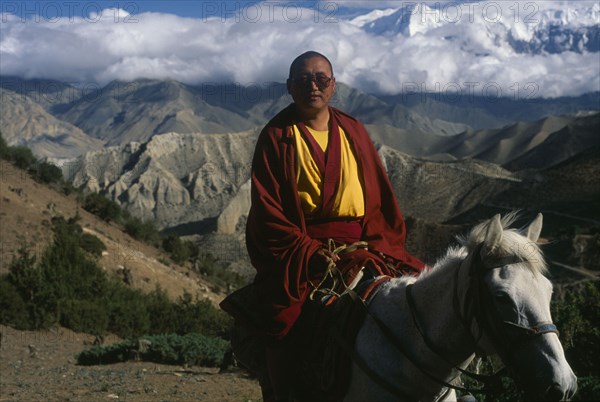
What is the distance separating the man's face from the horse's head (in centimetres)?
160

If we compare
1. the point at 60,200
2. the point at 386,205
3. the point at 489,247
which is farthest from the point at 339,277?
the point at 60,200

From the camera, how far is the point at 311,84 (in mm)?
4777

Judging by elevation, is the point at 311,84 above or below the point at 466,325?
above

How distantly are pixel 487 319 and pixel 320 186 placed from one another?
5.02 ft

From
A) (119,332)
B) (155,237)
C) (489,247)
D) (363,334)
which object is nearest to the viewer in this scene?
(489,247)

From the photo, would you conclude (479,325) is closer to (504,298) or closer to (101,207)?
(504,298)

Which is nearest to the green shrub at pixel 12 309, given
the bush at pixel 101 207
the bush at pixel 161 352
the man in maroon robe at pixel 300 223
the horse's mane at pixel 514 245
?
the bush at pixel 161 352

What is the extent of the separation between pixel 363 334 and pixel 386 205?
1.03 meters

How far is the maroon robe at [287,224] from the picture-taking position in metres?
4.48

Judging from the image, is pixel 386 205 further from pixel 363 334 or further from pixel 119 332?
pixel 119 332

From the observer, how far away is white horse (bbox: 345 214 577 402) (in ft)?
10.8

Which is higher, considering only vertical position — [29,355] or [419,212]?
[29,355]

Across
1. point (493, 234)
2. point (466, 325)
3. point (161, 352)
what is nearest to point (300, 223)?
point (466, 325)

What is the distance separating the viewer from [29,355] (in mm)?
16766
